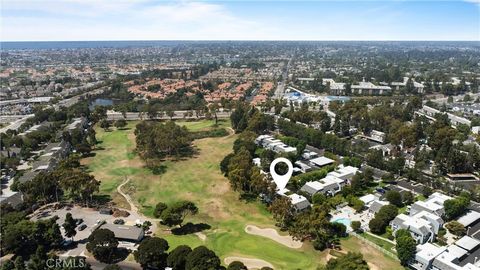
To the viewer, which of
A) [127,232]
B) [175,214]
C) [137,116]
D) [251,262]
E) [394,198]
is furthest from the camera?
[137,116]

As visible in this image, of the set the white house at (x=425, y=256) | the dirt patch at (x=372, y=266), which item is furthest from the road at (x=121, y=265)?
the white house at (x=425, y=256)

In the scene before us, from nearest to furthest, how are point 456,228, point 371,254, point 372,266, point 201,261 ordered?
point 201,261
point 372,266
point 371,254
point 456,228

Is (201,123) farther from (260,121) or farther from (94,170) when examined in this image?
(94,170)

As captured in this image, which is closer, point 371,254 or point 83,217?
point 371,254

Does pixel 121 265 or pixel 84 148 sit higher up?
pixel 84 148

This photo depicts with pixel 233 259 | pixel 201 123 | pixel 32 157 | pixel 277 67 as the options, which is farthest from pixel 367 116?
pixel 277 67

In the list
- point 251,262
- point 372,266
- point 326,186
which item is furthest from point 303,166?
point 251,262

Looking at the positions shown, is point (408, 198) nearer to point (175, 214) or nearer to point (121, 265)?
point (175, 214)
